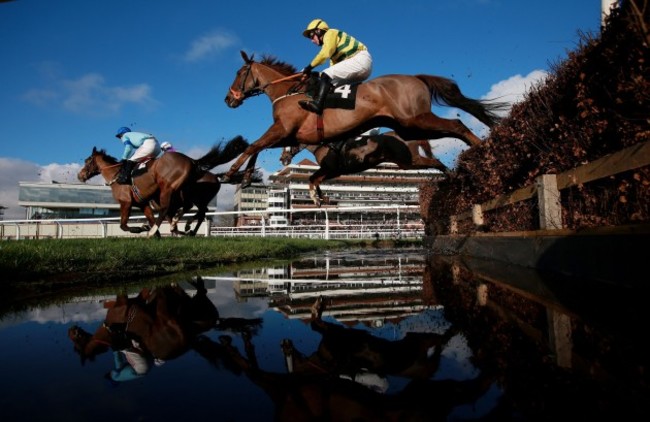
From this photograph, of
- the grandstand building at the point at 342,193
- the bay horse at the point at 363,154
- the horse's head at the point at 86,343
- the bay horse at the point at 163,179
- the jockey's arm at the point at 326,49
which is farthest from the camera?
the grandstand building at the point at 342,193

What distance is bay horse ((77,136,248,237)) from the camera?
934 cm

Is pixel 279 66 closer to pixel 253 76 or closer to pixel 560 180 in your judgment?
pixel 253 76

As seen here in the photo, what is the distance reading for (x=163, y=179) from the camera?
934 cm

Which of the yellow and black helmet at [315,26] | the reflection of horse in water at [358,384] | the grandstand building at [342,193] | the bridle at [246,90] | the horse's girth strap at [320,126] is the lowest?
the reflection of horse in water at [358,384]

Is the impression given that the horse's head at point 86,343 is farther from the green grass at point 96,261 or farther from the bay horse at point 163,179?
the bay horse at point 163,179

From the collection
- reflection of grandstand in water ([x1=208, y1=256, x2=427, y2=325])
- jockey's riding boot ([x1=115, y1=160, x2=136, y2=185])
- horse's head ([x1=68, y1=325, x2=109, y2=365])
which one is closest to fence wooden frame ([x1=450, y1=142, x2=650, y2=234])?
reflection of grandstand in water ([x1=208, y1=256, x2=427, y2=325])

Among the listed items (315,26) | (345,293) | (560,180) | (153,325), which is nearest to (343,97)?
(315,26)

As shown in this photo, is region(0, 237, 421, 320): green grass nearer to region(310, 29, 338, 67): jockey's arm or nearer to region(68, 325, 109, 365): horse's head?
region(68, 325, 109, 365): horse's head

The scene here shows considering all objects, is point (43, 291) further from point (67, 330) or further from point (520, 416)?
point (520, 416)

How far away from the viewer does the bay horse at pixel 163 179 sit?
9342 mm

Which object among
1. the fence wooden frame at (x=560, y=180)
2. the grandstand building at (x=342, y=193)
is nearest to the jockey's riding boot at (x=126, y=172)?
the fence wooden frame at (x=560, y=180)

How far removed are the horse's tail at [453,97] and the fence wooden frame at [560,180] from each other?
1246mm

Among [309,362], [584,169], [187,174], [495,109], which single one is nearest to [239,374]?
[309,362]

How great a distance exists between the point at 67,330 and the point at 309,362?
1.39m
